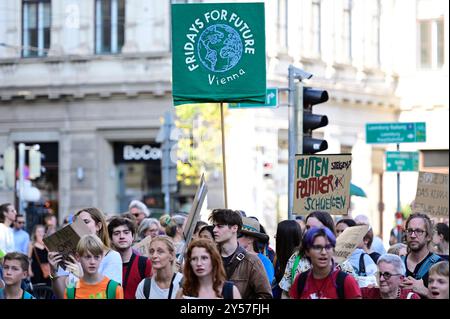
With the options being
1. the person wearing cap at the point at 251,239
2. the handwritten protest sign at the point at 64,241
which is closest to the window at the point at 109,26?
the person wearing cap at the point at 251,239

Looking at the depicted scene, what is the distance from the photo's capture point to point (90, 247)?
9539mm

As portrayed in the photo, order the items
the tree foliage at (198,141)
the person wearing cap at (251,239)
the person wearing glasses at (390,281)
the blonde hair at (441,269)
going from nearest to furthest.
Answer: the blonde hair at (441,269)
the person wearing glasses at (390,281)
the person wearing cap at (251,239)
the tree foliage at (198,141)

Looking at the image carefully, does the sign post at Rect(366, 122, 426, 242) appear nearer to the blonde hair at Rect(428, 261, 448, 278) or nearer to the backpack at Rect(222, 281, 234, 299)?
the blonde hair at Rect(428, 261, 448, 278)

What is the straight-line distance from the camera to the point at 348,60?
25.6m

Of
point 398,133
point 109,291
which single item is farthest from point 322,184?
point 398,133

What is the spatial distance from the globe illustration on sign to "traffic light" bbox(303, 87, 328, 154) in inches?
110

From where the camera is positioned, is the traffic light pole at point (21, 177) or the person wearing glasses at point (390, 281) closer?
the person wearing glasses at point (390, 281)

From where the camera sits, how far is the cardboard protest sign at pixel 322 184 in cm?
1316

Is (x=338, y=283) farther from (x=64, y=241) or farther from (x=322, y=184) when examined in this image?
(x=322, y=184)

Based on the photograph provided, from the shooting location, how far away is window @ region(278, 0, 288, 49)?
16197mm

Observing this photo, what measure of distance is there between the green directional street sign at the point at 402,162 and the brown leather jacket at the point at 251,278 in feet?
50.7

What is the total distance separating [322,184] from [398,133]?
465 inches

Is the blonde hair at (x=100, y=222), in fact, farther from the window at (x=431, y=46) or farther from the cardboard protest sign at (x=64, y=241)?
the window at (x=431, y=46)

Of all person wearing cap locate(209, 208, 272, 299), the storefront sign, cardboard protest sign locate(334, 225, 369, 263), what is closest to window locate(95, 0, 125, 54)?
the storefront sign
